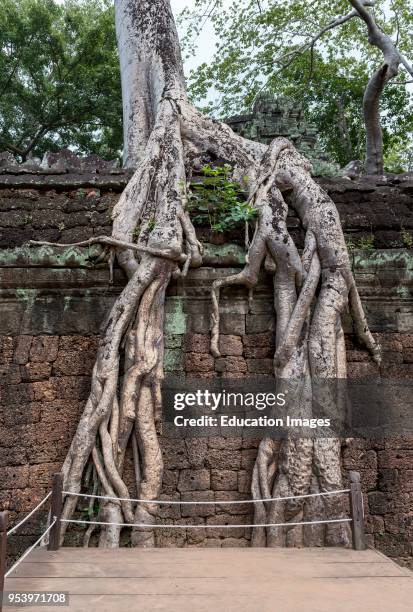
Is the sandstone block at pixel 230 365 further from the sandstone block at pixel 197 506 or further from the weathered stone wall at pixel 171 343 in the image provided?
the sandstone block at pixel 197 506

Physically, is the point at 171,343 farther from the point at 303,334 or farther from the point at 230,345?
the point at 303,334

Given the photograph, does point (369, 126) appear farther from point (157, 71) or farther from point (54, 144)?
point (54, 144)

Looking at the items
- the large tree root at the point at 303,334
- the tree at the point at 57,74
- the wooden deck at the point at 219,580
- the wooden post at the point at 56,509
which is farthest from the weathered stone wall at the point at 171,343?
the tree at the point at 57,74

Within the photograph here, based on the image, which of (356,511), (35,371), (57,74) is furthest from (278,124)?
(57,74)

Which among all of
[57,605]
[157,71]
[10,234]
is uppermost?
[157,71]

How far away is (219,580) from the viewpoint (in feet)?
8.85

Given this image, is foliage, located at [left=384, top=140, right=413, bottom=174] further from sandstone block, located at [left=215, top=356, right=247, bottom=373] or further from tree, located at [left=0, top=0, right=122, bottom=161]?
sandstone block, located at [left=215, top=356, right=247, bottom=373]

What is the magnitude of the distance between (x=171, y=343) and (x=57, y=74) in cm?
1135

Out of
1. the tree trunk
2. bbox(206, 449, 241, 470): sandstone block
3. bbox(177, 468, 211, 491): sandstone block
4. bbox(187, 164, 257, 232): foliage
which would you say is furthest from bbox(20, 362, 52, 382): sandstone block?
the tree trunk

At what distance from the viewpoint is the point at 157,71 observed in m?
5.85

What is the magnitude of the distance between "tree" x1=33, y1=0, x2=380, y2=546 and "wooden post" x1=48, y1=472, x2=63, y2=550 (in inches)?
10.9

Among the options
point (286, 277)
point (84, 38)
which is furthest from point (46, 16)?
point (286, 277)

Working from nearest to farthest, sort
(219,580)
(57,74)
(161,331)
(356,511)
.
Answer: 1. (219,580)
2. (356,511)
3. (161,331)
4. (57,74)

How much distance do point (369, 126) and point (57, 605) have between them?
22.8 ft
